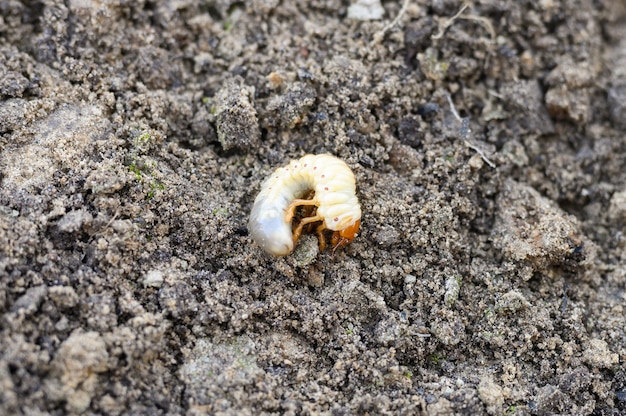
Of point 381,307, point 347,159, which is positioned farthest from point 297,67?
point 381,307

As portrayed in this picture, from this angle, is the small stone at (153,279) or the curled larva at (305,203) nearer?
the small stone at (153,279)

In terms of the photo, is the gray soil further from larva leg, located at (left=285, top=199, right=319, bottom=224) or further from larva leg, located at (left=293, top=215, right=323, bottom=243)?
larva leg, located at (left=285, top=199, right=319, bottom=224)

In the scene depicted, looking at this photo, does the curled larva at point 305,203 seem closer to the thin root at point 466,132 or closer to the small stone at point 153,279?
the small stone at point 153,279

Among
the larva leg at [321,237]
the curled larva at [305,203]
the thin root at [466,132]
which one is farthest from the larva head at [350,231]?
the thin root at [466,132]

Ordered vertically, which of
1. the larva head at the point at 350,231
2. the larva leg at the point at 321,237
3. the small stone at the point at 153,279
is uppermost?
the larva head at the point at 350,231

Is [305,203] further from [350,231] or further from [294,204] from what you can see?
[350,231]
